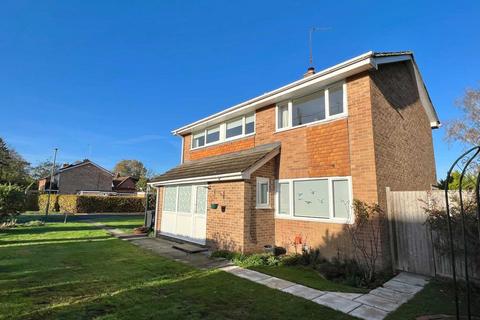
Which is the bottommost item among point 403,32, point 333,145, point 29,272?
point 29,272

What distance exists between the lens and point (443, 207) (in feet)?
22.5

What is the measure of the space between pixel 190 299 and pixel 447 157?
26971 mm

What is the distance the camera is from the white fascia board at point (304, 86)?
8164 mm

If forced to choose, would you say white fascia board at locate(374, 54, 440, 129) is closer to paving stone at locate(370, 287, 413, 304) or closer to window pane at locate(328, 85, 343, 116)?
window pane at locate(328, 85, 343, 116)

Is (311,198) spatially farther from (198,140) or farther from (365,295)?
(198,140)

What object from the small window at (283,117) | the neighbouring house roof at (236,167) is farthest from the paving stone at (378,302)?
the small window at (283,117)

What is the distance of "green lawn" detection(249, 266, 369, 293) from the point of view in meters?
6.39

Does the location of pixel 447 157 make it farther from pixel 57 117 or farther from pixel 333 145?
pixel 57 117

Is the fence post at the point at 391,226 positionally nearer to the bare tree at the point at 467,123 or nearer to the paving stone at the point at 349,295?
the paving stone at the point at 349,295

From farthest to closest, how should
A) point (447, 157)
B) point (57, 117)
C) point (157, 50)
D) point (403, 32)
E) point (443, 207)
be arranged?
point (57, 117)
point (447, 157)
point (157, 50)
point (403, 32)
point (443, 207)

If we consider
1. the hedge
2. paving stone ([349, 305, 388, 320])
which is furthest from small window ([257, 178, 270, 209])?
the hedge

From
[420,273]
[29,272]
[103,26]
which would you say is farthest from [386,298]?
[103,26]

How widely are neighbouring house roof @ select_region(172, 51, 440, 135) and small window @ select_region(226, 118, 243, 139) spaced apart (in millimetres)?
449

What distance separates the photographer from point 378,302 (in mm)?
5461
